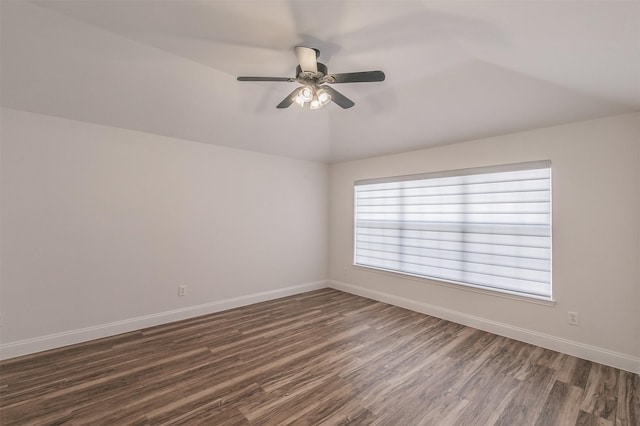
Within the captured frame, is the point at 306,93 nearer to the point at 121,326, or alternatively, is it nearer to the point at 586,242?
the point at 586,242

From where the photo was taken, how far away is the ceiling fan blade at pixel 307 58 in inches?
78.3

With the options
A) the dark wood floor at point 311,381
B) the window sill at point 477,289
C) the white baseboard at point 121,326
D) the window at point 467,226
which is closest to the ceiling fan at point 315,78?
the window at point 467,226

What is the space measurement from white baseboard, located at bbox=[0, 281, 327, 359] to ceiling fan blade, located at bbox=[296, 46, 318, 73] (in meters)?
3.25

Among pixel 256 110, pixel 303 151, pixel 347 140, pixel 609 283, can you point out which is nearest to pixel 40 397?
pixel 256 110

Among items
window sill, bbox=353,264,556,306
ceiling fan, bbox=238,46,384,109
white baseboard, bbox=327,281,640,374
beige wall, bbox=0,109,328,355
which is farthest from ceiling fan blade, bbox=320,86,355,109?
white baseboard, bbox=327,281,640,374

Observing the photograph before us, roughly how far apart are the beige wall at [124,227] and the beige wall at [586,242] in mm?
3073

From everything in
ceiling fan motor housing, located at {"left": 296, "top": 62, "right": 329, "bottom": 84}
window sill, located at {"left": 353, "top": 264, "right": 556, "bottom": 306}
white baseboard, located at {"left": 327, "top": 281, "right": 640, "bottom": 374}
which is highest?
ceiling fan motor housing, located at {"left": 296, "top": 62, "right": 329, "bottom": 84}

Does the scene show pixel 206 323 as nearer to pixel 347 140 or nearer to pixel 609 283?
pixel 347 140

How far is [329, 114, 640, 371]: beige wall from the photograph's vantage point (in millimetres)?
2480

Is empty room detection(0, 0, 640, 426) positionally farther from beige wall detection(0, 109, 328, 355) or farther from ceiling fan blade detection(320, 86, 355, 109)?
ceiling fan blade detection(320, 86, 355, 109)

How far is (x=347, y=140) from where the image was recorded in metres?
4.35

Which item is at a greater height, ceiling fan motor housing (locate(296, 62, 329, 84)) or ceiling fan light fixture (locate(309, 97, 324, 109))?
ceiling fan motor housing (locate(296, 62, 329, 84))

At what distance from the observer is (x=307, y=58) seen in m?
2.05

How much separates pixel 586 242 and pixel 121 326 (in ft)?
16.5
